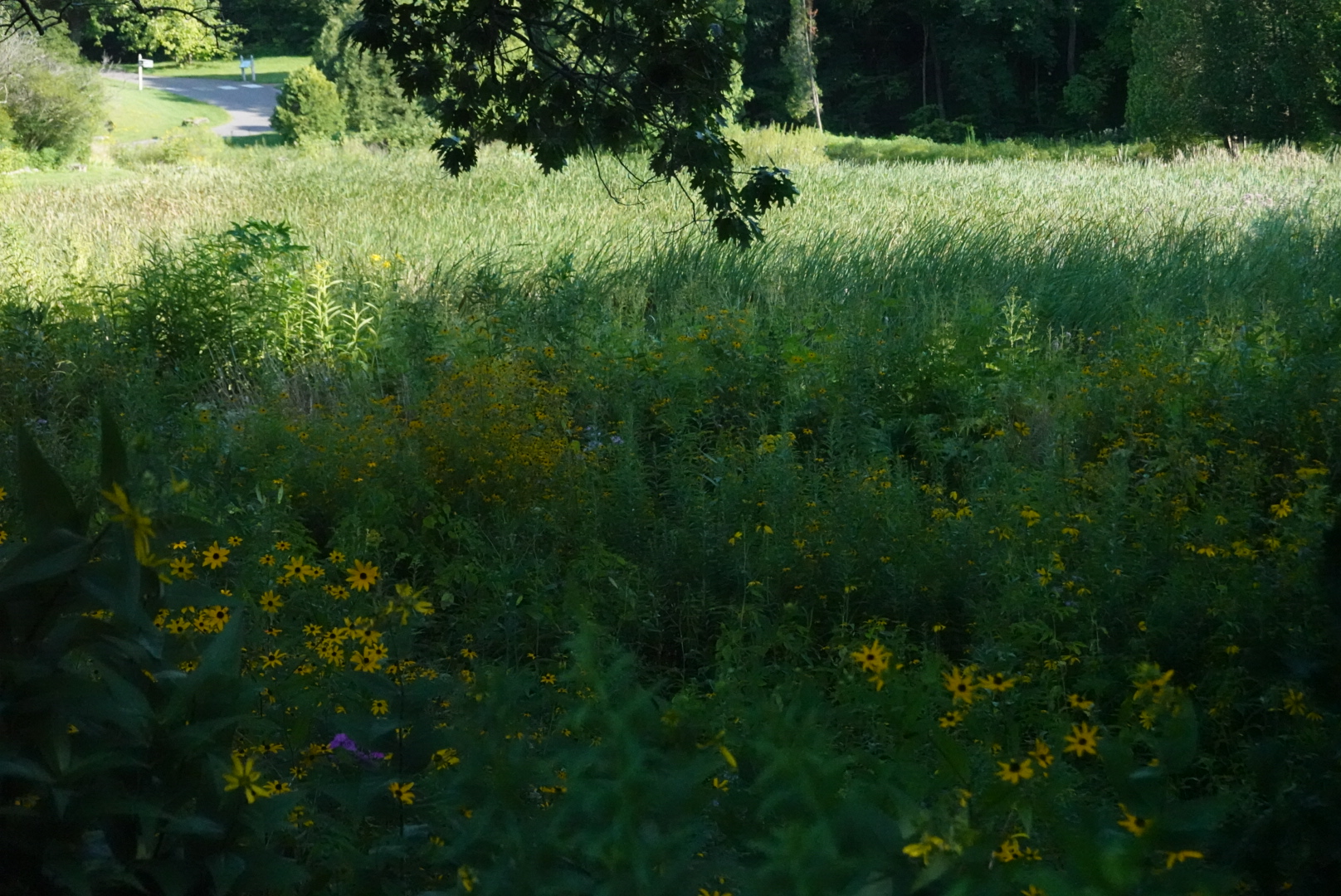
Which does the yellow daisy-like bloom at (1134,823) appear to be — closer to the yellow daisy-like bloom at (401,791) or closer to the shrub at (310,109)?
the yellow daisy-like bloom at (401,791)

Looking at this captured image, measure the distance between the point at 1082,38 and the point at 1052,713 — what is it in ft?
161

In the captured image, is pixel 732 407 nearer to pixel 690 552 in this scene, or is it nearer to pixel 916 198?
pixel 690 552

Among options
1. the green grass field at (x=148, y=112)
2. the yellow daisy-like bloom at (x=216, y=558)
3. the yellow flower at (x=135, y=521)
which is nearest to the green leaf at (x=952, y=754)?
the yellow flower at (x=135, y=521)

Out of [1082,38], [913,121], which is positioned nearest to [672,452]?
[913,121]

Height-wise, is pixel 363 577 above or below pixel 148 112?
below

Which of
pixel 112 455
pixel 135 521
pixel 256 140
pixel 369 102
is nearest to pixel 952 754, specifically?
pixel 135 521

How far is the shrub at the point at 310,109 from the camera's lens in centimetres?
3056

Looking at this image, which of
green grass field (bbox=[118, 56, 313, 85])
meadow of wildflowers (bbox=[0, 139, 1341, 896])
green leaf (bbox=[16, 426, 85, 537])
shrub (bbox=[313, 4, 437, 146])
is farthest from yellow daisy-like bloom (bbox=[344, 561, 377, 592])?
green grass field (bbox=[118, 56, 313, 85])

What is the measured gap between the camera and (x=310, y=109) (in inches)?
1206

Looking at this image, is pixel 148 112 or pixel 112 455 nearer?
pixel 112 455

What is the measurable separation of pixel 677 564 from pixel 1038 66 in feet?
158

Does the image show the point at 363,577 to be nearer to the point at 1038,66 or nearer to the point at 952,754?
the point at 952,754

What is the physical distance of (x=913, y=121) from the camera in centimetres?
4541

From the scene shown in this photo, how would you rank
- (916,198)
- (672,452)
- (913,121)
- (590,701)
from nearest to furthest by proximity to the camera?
(590,701), (672,452), (916,198), (913,121)
